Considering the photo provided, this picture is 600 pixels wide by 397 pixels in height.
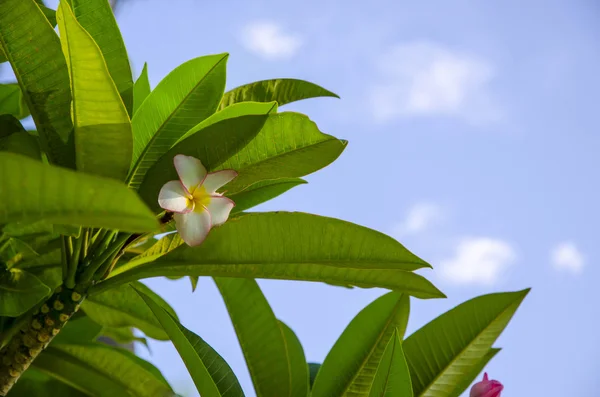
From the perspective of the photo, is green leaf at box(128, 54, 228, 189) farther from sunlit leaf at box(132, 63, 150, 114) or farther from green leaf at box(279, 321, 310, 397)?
green leaf at box(279, 321, 310, 397)

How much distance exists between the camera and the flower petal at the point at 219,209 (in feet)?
2.00

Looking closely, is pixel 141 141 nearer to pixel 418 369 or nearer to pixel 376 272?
pixel 376 272

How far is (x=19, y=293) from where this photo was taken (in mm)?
634

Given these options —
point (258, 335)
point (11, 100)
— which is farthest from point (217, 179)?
point (11, 100)

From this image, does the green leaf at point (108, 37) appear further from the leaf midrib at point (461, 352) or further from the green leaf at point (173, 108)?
the leaf midrib at point (461, 352)

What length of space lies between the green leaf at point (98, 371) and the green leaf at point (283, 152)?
13.3 inches

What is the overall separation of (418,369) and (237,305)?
240 mm

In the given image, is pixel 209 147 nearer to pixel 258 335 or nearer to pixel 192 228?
pixel 192 228

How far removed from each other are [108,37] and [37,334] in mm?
315

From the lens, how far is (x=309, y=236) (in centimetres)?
60

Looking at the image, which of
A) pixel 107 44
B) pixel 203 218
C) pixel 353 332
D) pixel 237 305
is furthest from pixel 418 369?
pixel 107 44

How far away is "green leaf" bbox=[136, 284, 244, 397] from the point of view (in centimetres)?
65

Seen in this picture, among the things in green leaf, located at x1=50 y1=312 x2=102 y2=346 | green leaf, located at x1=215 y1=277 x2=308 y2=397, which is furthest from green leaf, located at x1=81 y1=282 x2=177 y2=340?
green leaf, located at x1=215 y1=277 x2=308 y2=397

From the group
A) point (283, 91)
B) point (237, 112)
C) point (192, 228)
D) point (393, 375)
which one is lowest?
point (393, 375)
